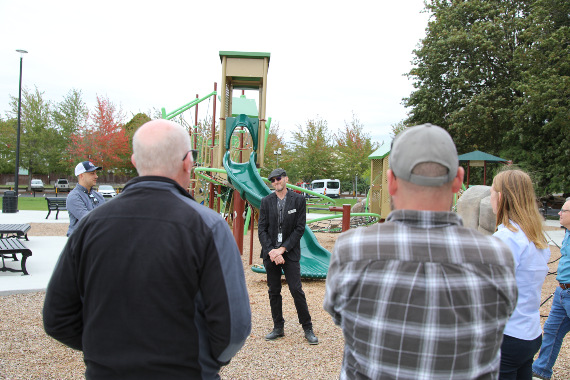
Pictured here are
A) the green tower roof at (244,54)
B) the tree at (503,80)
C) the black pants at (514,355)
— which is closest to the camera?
the black pants at (514,355)

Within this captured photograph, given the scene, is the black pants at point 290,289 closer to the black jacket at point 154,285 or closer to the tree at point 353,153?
the black jacket at point 154,285

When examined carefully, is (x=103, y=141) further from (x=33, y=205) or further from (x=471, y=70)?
(x=471, y=70)

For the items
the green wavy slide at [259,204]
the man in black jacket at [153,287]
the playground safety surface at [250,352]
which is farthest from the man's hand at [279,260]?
the man in black jacket at [153,287]

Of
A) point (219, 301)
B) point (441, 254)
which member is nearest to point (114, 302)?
point (219, 301)

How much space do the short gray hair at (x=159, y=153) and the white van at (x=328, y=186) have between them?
35.0 meters

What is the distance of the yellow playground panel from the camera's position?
12945 mm

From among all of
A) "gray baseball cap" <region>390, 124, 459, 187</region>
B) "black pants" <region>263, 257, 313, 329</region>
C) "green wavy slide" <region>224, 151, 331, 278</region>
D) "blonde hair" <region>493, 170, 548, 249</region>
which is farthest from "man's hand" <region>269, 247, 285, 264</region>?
"gray baseball cap" <region>390, 124, 459, 187</region>

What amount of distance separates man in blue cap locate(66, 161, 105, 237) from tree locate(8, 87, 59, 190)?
35577 mm

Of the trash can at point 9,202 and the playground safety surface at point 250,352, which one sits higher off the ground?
the trash can at point 9,202

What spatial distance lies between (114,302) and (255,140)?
8083 mm

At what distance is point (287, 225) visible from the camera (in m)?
4.31

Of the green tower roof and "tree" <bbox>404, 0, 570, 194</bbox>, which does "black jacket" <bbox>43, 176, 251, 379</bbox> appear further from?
"tree" <bbox>404, 0, 570, 194</bbox>

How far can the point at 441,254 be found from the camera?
1153 millimetres

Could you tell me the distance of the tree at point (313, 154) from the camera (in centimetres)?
3334
